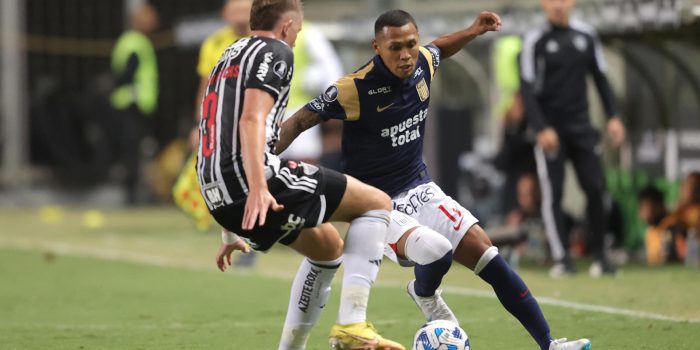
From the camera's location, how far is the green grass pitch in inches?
319

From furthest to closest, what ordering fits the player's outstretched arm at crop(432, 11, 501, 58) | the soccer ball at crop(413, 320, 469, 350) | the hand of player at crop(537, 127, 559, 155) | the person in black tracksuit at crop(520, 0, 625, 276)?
the person in black tracksuit at crop(520, 0, 625, 276)
the hand of player at crop(537, 127, 559, 155)
the player's outstretched arm at crop(432, 11, 501, 58)
the soccer ball at crop(413, 320, 469, 350)

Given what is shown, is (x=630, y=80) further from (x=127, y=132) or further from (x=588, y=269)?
(x=127, y=132)

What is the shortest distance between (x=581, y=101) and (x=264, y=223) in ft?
19.1

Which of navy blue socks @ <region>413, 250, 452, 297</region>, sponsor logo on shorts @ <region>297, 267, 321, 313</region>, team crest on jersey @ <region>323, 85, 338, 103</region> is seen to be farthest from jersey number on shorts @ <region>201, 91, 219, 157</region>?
navy blue socks @ <region>413, 250, 452, 297</region>

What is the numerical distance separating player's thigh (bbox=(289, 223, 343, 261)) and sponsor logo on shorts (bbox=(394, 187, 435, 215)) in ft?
2.85

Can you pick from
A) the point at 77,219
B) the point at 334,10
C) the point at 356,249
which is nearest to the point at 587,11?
the point at 356,249

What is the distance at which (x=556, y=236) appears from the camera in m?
11.6

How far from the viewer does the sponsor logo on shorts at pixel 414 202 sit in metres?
7.59

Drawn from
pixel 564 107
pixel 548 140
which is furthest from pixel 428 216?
pixel 564 107

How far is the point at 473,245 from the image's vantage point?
7344 mm

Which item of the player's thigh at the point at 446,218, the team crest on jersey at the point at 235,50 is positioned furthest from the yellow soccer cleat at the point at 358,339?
the team crest on jersey at the point at 235,50

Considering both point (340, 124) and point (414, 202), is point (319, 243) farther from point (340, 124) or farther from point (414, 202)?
point (340, 124)

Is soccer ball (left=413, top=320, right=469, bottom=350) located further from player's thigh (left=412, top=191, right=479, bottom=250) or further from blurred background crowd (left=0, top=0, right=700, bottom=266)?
blurred background crowd (left=0, top=0, right=700, bottom=266)

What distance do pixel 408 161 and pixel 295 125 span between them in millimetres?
745
